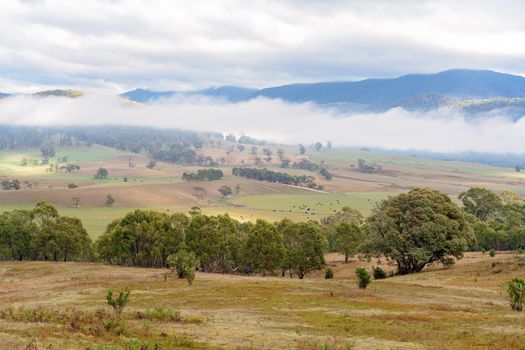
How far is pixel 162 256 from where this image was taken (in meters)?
110

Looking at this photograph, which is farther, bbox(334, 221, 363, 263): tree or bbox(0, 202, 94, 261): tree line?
bbox(334, 221, 363, 263): tree

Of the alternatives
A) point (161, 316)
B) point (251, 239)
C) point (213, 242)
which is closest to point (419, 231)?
point (251, 239)

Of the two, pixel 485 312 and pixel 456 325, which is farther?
pixel 485 312

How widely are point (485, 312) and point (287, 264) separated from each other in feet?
189

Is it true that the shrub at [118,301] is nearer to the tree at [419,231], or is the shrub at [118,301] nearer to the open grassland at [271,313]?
the open grassland at [271,313]

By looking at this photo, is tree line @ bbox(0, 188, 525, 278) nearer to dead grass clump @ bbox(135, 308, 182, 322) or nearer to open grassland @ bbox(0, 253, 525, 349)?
open grassland @ bbox(0, 253, 525, 349)

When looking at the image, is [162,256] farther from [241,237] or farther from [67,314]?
[67,314]

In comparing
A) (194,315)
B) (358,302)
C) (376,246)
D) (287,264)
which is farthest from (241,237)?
(194,315)

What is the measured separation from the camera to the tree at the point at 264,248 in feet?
327

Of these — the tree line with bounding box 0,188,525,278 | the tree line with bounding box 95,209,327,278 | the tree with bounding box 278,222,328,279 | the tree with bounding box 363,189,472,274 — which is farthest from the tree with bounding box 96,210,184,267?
the tree with bounding box 363,189,472,274

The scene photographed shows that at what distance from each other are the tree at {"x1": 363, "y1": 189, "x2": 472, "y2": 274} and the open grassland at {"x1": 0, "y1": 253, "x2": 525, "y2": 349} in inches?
235

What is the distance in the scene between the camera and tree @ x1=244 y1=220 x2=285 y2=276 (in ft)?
327

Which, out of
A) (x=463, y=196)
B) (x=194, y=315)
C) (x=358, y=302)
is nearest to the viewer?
(x=194, y=315)

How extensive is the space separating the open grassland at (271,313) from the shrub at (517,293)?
1418 mm
